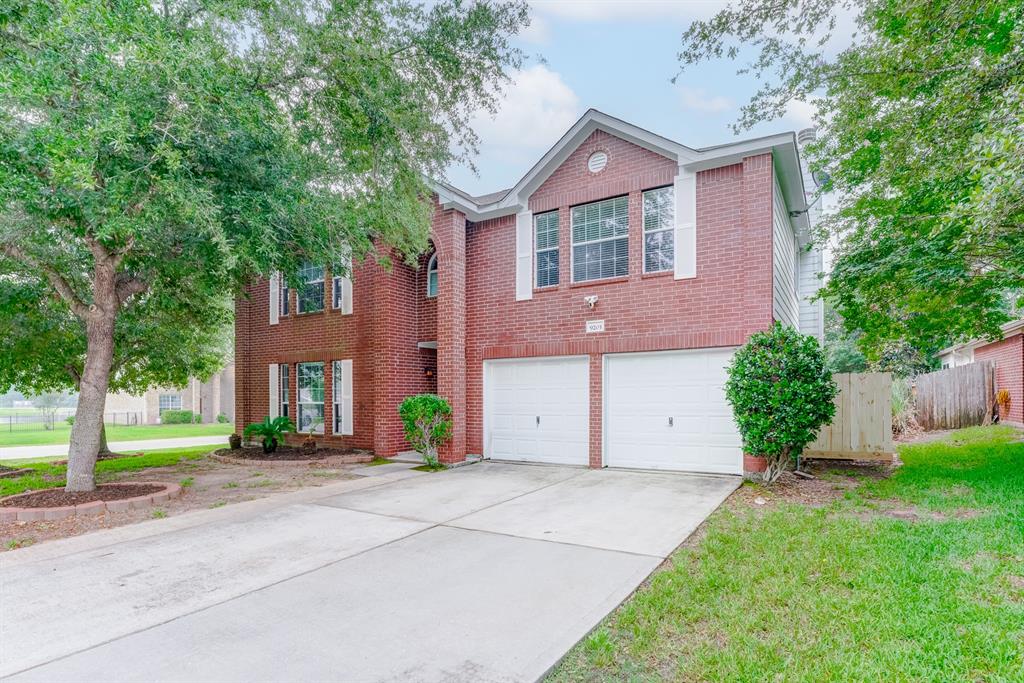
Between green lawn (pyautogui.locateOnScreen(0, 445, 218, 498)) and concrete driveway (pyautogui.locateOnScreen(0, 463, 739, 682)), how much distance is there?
4575 millimetres

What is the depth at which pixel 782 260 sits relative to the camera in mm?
11406

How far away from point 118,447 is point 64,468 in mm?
6375

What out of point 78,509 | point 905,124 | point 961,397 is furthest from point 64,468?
point 961,397

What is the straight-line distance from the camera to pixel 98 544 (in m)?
5.89

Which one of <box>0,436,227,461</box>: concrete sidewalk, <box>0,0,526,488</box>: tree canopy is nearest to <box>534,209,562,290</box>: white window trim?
<box>0,0,526,488</box>: tree canopy

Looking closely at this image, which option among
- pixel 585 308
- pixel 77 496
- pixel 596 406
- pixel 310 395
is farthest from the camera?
pixel 310 395

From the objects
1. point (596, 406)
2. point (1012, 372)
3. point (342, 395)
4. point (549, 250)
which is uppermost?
point (549, 250)

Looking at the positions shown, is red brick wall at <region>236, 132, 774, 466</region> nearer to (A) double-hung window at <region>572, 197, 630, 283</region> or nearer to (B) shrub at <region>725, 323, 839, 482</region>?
(A) double-hung window at <region>572, 197, 630, 283</region>

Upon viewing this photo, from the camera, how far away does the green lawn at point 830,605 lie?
3178 millimetres

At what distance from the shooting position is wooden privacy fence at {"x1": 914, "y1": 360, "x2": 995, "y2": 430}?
56.2 ft

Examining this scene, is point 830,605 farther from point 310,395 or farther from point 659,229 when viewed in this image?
point 310,395

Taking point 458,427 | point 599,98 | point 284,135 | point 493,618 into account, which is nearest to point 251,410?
point 458,427

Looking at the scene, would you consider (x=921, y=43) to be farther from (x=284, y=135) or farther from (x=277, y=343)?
(x=277, y=343)

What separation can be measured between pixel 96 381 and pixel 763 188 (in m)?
11.0
